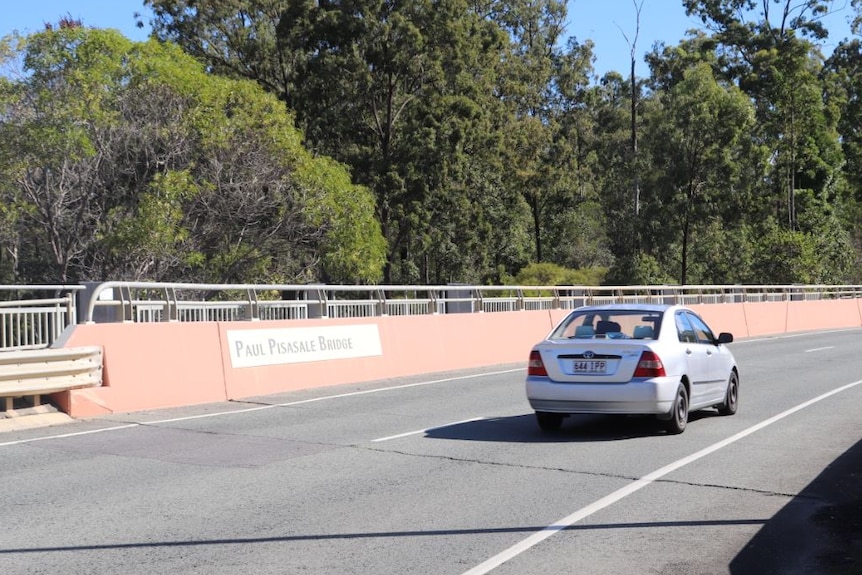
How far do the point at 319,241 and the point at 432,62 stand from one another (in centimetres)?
1221

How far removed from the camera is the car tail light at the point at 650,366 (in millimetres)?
11523

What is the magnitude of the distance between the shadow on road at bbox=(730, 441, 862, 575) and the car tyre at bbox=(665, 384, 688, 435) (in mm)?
2634

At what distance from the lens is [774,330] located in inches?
1483

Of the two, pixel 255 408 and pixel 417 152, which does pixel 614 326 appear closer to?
pixel 255 408

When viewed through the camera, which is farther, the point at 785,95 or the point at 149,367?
the point at 785,95

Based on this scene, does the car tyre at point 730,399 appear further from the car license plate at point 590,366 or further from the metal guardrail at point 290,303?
the metal guardrail at point 290,303

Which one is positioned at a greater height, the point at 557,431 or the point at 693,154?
the point at 693,154

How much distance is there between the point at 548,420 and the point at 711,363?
2418mm

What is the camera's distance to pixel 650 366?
11.5 meters

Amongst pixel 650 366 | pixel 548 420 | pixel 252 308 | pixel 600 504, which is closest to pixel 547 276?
pixel 252 308

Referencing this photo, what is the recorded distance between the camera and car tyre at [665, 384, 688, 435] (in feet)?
38.9

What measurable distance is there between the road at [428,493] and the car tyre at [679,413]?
0.20m

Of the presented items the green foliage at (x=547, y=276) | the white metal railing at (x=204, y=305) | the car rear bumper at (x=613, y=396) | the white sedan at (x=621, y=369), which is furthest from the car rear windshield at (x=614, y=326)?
the green foliage at (x=547, y=276)

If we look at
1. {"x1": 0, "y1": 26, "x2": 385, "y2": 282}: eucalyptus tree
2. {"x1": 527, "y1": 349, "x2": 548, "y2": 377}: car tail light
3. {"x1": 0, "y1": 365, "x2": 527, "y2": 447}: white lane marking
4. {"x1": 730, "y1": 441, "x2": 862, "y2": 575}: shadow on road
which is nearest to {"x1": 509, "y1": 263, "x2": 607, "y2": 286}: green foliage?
{"x1": 0, "y1": 26, "x2": 385, "y2": 282}: eucalyptus tree
